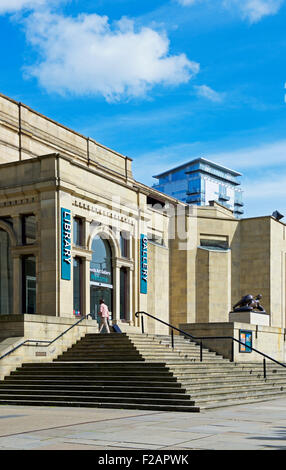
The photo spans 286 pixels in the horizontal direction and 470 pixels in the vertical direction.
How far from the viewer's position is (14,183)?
1291 inches

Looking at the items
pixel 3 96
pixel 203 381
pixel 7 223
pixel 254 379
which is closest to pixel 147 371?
pixel 203 381

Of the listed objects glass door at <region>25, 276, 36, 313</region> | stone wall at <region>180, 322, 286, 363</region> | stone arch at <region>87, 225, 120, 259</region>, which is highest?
stone arch at <region>87, 225, 120, 259</region>

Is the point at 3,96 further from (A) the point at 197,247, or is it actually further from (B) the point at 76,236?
(A) the point at 197,247

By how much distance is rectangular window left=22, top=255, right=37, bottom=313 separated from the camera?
106ft

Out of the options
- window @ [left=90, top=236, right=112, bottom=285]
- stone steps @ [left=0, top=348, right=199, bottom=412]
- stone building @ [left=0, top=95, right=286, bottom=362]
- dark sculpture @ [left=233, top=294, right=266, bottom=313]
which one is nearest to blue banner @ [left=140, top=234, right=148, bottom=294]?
stone building @ [left=0, top=95, right=286, bottom=362]

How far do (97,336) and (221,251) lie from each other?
82.2 feet

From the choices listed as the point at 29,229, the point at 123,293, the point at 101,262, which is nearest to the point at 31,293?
the point at 29,229

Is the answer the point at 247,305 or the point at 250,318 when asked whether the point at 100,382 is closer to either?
the point at 250,318

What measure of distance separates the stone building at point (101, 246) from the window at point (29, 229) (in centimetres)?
5

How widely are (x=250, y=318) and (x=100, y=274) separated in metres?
8.30

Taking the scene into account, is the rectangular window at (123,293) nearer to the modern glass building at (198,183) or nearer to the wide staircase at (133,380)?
the wide staircase at (133,380)

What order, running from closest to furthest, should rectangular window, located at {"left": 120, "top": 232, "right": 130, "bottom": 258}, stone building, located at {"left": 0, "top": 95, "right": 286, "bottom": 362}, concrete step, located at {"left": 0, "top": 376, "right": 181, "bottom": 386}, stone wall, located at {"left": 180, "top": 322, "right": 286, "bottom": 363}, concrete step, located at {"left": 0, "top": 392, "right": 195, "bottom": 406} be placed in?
concrete step, located at {"left": 0, "top": 392, "right": 195, "bottom": 406} < concrete step, located at {"left": 0, "top": 376, "right": 181, "bottom": 386} < stone wall, located at {"left": 180, "top": 322, "right": 286, "bottom": 363} < stone building, located at {"left": 0, "top": 95, "right": 286, "bottom": 362} < rectangular window, located at {"left": 120, "top": 232, "right": 130, "bottom": 258}

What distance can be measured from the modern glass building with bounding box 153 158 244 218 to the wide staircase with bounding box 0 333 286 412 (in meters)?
156

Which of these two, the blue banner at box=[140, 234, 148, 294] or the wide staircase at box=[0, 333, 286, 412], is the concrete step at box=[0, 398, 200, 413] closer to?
the wide staircase at box=[0, 333, 286, 412]
